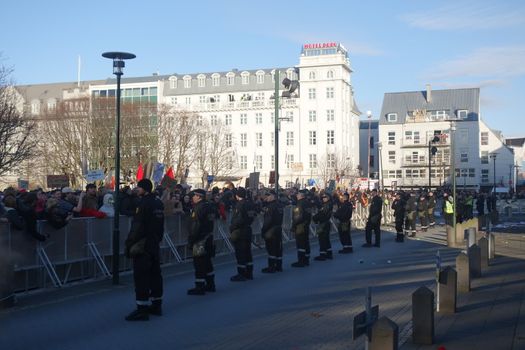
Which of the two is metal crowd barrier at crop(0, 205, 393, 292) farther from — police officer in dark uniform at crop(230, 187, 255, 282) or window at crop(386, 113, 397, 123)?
window at crop(386, 113, 397, 123)

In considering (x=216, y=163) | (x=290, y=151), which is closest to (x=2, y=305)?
(x=216, y=163)

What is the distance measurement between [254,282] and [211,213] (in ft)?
9.01

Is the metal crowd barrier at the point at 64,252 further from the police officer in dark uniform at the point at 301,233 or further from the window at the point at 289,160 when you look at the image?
the window at the point at 289,160

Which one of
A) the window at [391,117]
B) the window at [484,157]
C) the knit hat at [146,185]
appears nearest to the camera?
the knit hat at [146,185]

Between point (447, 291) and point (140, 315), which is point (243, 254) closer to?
point (140, 315)

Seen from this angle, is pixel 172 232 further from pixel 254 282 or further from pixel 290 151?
pixel 290 151

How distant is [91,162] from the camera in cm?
5403

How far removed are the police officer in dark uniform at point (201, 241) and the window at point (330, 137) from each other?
73667 millimetres

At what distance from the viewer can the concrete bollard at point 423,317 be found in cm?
888

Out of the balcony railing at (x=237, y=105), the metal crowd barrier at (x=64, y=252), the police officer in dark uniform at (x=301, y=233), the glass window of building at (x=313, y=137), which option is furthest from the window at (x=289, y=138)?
the metal crowd barrier at (x=64, y=252)

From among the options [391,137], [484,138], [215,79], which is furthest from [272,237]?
[484,138]

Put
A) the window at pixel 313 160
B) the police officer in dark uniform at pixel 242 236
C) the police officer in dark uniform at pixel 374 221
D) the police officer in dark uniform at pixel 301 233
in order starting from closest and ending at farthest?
the police officer in dark uniform at pixel 242 236, the police officer in dark uniform at pixel 301 233, the police officer in dark uniform at pixel 374 221, the window at pixel 313 160

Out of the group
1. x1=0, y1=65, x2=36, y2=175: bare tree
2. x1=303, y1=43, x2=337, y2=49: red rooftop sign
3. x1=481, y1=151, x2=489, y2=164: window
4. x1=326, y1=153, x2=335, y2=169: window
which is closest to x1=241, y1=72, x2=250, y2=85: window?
x1=303, y1=43, x2=337, y2=49: red rooftop sign

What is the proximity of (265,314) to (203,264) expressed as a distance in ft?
7.20
